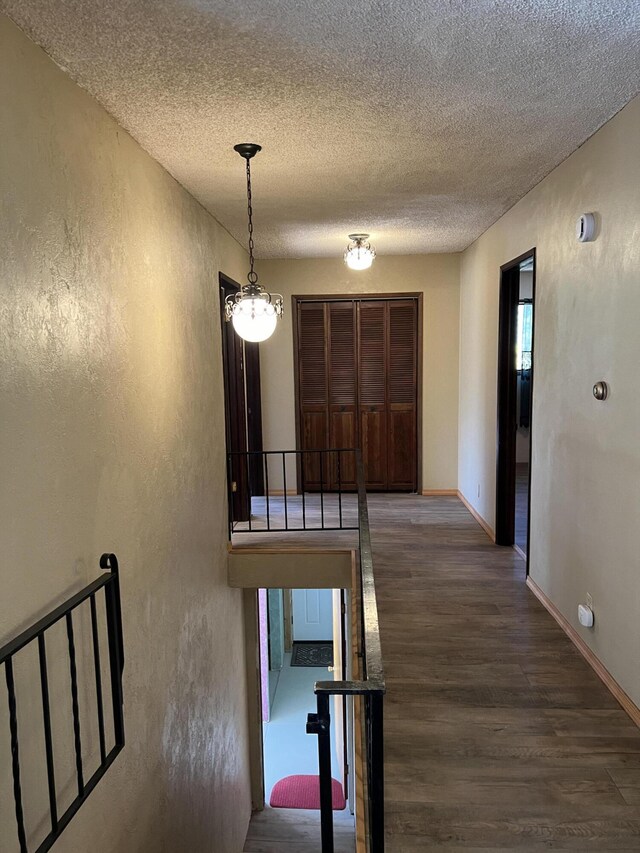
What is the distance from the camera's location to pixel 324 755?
1521mm

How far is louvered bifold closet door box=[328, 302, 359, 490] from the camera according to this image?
250 inches

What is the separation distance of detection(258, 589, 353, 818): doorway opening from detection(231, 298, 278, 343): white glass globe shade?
9.51 feet

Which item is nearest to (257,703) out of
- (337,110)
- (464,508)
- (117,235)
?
(464,508)

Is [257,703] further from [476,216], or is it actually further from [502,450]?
[476,216]

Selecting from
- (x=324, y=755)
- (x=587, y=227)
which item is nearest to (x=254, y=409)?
→ (x=587, y=227)

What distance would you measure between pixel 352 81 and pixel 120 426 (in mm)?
1605

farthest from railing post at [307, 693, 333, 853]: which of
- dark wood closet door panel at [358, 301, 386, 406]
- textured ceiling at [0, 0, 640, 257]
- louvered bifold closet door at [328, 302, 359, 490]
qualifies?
dark wood closet door panel at [358, 301, 386, 406]

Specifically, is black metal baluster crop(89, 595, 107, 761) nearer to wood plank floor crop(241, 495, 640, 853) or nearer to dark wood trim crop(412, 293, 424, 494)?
wood plank floor crop(241, 495, 640, 853)

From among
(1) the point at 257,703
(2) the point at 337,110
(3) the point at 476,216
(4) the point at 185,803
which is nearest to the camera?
(2) the point at 337,110

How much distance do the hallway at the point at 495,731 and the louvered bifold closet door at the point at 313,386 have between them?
253cm

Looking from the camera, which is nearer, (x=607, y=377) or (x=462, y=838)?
(x=462, y=838)

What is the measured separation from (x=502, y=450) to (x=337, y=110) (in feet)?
10.2

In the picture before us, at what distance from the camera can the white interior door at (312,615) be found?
9.34m

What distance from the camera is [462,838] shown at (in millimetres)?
2096
